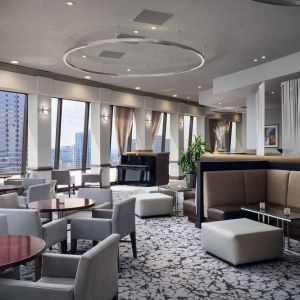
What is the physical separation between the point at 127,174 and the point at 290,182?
780 cm

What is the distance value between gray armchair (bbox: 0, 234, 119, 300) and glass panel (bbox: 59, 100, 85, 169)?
31.8 ft

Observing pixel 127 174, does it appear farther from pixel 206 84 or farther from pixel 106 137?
pixel 206 84

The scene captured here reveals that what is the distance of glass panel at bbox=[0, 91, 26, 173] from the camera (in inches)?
400

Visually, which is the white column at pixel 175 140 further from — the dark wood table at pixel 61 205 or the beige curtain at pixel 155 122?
the dark wood table at pixel 61 205

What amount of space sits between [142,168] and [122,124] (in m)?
2.45

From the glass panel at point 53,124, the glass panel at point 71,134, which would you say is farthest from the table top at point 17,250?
the glass panel at point 71,134

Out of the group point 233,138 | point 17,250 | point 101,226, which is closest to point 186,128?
point 233,138

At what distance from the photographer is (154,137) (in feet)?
53.7

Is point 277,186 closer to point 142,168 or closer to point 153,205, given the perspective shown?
point 153,205

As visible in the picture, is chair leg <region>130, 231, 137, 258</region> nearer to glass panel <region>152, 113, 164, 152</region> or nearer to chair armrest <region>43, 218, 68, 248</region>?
chair armrest <region>43, 218, 68, 248</region>

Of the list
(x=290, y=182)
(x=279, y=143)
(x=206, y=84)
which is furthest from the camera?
(x=279, y=143)

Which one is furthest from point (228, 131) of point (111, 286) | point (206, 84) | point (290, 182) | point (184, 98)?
point (111, 286)

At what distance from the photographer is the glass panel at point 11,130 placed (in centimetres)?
1016

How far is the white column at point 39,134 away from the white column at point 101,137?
2.15 metres
